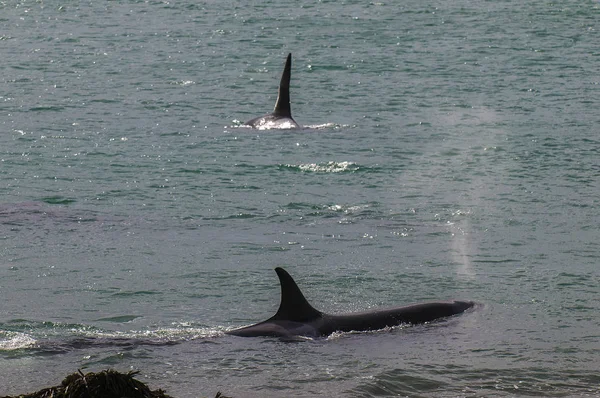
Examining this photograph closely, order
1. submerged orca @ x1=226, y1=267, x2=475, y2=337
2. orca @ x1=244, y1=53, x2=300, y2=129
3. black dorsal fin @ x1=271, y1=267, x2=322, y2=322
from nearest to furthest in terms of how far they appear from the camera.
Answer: black dorsal fin @ x1=271, y1=267, x2=322, y2=322 < submerged orca @ x1=226, y1=267, x2=475, y2=337 < orca @ x1=244, y1=53, x2=300, y2=129

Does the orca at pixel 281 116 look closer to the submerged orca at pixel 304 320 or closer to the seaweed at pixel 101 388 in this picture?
the submerged orca at pixel 304 320

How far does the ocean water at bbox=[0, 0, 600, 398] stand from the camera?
45.3 feet

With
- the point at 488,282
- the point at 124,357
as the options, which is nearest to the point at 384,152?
the point at 488,282

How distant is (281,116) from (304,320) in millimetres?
16379

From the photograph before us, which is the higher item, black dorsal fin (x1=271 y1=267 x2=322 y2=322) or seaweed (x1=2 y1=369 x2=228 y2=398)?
seaweed (x1=2 y1=369 x2=228 y2=398)

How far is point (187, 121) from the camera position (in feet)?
103

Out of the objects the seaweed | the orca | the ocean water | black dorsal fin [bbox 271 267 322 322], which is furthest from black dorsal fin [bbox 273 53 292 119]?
the seaweed

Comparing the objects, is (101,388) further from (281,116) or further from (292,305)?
(281,116)

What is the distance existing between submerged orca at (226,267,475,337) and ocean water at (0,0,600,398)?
0.20m

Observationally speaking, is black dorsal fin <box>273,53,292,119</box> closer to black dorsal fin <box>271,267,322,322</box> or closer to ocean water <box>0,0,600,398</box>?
ocean water <box>0,0,600,398</box>

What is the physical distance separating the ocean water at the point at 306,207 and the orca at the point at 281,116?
474 mm

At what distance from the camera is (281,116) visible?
30.5 m

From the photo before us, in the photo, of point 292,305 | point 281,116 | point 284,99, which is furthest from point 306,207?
point 281,116

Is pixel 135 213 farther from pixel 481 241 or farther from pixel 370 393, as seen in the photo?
pixel 370 393
